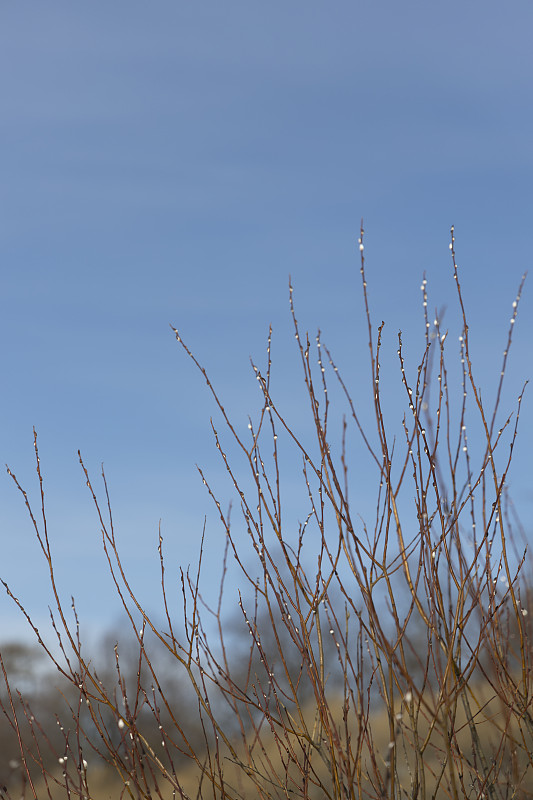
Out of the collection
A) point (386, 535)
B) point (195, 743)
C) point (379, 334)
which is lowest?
point (195, 743)

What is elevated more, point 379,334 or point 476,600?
point 379,334

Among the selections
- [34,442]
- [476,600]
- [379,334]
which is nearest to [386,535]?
[476,600]

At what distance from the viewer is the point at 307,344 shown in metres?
2.58

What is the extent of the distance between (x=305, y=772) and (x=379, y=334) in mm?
1508

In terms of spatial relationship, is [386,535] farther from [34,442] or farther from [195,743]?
[195,743]

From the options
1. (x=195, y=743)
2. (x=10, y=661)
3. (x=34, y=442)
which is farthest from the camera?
(x=10, y=661)

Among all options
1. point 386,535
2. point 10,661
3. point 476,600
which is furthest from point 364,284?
point 10,661

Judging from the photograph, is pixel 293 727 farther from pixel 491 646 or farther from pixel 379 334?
pixel 379 334

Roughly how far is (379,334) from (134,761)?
1709 mm

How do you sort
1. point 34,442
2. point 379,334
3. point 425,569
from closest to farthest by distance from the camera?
point 425,569 < point 379,334 < point 34,442

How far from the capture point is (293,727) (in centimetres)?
248

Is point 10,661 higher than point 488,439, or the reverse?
point 10,661

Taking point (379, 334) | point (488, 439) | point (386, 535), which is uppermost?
point (379, 334)

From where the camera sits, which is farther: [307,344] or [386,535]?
[307,344]
